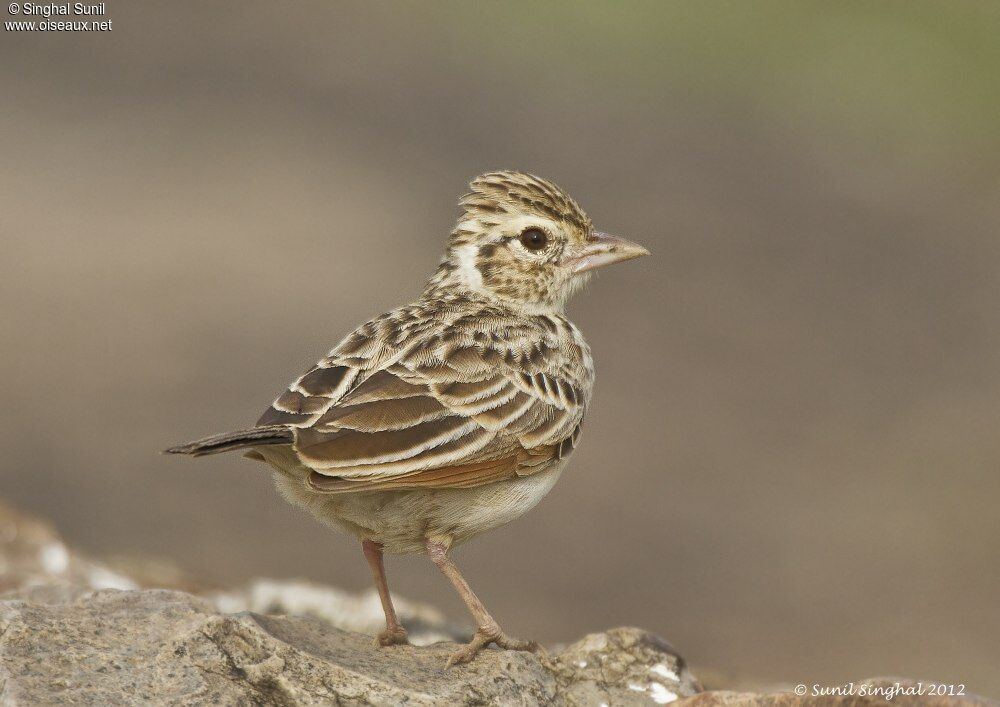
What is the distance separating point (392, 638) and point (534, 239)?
8.32ft

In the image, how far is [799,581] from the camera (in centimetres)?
1659

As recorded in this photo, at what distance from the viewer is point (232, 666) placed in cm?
646

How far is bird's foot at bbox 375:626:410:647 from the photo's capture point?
7539 millimetres

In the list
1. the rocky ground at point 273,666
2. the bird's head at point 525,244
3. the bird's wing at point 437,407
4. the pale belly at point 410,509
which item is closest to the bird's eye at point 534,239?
the bird's head at point 525,244

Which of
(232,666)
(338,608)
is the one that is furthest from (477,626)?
(338,608)

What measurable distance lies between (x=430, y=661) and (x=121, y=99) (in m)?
20.4

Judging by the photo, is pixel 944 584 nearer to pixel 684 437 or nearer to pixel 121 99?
pixel 684 437

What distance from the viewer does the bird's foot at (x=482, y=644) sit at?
720 centimetres

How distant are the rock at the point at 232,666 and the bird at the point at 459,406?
0.26 m

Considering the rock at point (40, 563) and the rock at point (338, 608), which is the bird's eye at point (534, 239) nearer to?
the rock at point (338, 608)

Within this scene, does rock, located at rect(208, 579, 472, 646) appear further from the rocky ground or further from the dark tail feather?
the dark tail feather

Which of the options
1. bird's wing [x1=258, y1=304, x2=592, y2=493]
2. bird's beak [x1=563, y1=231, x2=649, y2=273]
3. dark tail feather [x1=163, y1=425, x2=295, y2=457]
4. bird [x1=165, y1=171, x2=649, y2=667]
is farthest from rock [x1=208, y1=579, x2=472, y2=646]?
dark tail feather [x1=163, y1=425, x2=295, y2=457]

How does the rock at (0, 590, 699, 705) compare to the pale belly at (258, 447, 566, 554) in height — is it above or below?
below

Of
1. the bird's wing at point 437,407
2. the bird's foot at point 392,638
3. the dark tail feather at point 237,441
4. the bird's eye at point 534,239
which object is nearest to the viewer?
the dark tail feather at point 237,441
